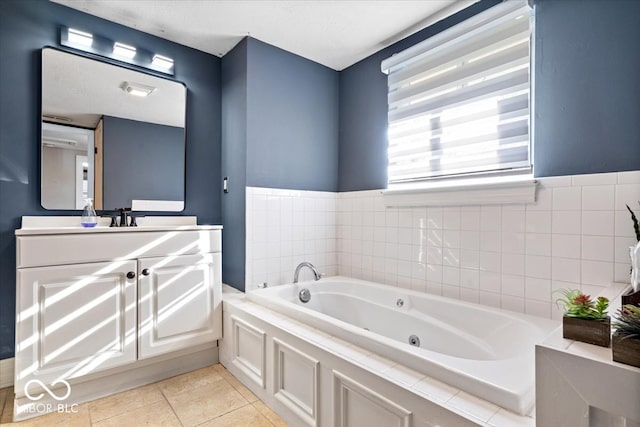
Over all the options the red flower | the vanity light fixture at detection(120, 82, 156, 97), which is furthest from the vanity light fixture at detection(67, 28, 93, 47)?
the red flower

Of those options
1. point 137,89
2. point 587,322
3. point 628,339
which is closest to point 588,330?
point 587,322

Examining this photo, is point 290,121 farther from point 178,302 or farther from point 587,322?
point 587,322

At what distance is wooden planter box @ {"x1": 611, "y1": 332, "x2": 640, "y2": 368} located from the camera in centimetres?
68

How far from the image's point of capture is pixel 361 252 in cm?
274

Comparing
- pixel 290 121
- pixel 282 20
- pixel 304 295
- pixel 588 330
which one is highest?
pixel 282 20

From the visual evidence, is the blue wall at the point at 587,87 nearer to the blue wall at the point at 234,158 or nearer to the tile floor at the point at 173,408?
the blue wall at the point at 234,158

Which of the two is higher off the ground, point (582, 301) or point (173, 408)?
point (582, 301)

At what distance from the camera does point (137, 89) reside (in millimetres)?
2314

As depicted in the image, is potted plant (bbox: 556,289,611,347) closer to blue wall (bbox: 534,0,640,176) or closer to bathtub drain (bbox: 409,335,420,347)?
blue wall (bbox: 534,0,640,176)

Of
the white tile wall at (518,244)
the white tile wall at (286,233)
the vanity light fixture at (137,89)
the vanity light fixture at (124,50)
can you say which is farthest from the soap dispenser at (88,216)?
the white tile wall at (518,244)

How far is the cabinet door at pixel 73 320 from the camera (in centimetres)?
158

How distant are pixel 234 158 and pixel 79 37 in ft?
4.06

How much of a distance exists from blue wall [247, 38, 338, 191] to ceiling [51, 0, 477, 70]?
17cm

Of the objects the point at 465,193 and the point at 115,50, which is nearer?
the point at 465,193
